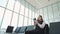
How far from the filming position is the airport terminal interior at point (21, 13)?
4764 mm

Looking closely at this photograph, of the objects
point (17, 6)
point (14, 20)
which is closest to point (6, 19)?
point (14, 20)

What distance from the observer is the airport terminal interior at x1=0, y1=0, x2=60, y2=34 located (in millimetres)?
4764

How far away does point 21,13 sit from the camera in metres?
6.50

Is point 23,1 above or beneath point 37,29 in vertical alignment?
above

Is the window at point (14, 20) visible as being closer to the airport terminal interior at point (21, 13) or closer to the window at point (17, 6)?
the airport terminal interior at point (21, 13)

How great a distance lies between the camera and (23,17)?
6.67 metres

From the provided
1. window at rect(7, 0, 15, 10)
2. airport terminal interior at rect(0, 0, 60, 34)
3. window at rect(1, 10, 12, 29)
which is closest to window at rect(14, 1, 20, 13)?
airport terminal interior at rect(0, 0, 60, 34)

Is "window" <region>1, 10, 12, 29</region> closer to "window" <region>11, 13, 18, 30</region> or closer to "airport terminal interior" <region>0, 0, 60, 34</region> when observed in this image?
"airport terminal interior" <region>0, 0, 60, 34</region>

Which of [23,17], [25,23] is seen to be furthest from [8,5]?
Answer: [25,23]

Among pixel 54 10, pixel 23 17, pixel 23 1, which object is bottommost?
pixel 23 17

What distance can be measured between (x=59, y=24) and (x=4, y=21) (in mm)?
4291

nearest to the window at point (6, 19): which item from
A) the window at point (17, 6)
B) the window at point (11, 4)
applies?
the window at point (11, 4)

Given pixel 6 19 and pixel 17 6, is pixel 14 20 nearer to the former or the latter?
pixel 6 19

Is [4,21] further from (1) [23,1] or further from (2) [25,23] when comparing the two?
(1) [23,1]
